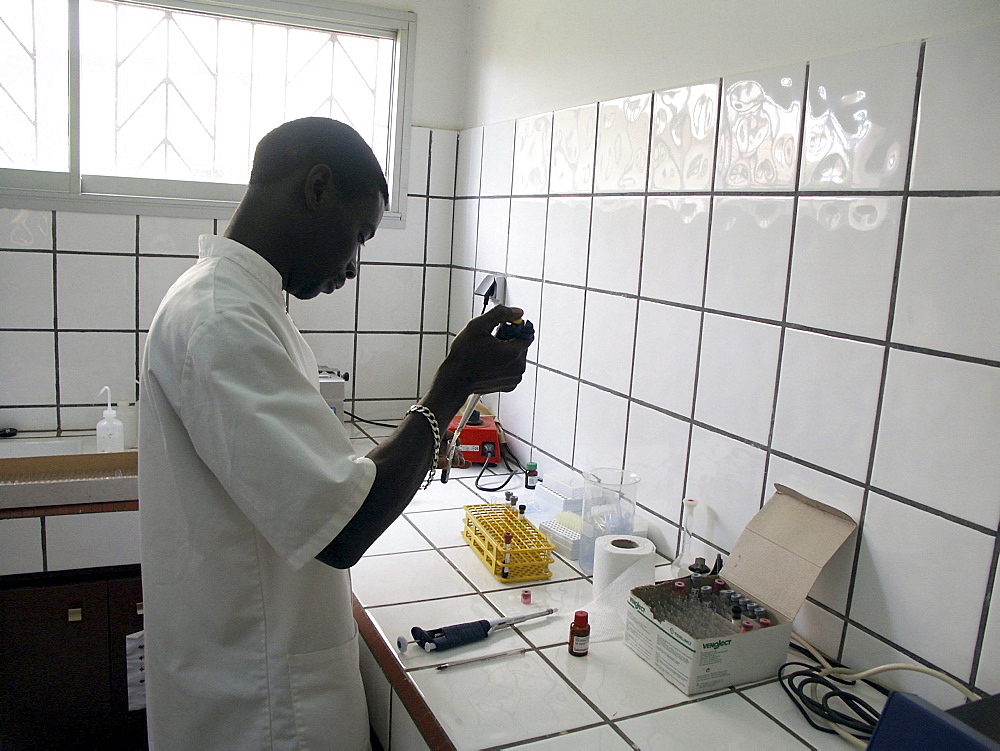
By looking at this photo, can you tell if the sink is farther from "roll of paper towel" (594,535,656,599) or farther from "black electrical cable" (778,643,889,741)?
"black electrical cable" (778,643,889,741)

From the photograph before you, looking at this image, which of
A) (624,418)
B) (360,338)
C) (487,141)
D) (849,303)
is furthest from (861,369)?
(360,338)

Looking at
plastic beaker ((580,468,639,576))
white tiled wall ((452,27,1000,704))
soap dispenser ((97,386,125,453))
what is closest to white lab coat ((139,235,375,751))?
plastic beaker ((580,468,639,576))

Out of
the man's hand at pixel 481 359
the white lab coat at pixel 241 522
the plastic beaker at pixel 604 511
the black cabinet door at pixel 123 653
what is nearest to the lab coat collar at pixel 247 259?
the white lab coat at pixel 241 522

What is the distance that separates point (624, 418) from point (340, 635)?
30.3 inches

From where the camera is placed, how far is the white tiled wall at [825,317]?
38.9 inches

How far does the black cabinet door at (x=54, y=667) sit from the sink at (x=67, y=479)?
0.65 feet

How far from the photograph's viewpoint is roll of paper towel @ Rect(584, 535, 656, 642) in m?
1.32

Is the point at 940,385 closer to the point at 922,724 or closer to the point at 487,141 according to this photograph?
the point at 922,724

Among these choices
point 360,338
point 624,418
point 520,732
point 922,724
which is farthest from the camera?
point 360,338

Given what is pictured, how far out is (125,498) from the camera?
5.86 ft

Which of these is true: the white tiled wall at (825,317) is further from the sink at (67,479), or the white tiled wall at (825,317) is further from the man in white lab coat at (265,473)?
the sink at (67,479)

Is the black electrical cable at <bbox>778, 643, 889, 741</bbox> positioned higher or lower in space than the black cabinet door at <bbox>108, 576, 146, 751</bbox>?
higher

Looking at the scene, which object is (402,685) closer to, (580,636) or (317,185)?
(580,636)

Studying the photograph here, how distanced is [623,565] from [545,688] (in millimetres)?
314
